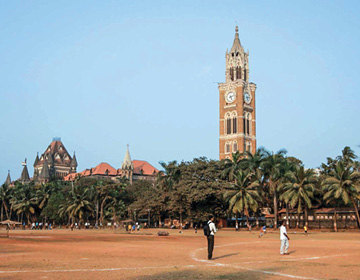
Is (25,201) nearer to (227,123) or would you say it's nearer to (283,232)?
(227,123)

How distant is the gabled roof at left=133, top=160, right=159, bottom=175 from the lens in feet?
528

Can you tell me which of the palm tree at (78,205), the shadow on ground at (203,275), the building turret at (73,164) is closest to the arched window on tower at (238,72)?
the palm tree at (78,205)

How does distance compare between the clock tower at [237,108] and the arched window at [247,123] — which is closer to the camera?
the clock tower at [237,108]

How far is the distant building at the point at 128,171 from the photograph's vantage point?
151375 millimetres

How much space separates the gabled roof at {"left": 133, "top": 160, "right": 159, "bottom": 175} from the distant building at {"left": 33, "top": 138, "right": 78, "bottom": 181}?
33.2 metres

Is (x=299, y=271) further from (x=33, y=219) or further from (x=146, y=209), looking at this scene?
(x=33, y=219)

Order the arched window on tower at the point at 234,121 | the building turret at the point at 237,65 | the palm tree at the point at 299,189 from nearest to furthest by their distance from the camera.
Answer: the palm tree at the point at 299,189, the arched window on tower at the point at 234,121, the building turret at the point at 237,65

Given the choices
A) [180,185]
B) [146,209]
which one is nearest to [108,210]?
[146,209]

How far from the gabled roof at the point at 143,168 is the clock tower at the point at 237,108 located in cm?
4478

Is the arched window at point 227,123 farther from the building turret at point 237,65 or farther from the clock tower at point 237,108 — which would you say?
the building turret at point 237,65

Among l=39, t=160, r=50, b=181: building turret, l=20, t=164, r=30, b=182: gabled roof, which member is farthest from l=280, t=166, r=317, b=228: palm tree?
l=20, t=164, r=30, b=182: gabled roof

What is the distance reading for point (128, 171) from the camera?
151 metres

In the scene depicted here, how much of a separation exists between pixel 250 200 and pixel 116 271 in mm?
45170

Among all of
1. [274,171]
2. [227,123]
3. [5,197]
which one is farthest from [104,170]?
[274,171]
